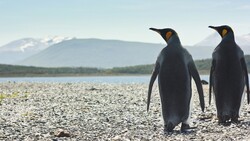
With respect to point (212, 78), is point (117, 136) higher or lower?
lower

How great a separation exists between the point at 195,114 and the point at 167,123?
261cm

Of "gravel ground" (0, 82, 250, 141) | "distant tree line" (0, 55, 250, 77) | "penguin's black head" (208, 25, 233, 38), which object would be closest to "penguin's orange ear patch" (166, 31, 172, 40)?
"gravel ground" (0, 82, 250, 141)

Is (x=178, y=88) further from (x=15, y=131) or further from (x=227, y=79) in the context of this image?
(x=15, y=131)

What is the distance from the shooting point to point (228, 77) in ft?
29.7

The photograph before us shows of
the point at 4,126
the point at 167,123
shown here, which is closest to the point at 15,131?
the point at 4,126

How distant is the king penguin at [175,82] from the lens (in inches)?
329

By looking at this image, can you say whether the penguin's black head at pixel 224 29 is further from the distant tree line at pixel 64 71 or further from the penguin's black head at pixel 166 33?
the distant tree line at pixel 64 71

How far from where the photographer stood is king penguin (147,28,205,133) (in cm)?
836

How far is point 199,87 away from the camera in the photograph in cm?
862

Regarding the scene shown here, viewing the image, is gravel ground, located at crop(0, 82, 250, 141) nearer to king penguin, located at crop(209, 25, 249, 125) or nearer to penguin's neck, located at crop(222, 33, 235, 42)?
king penguin, located at crop(209, 25, 249, 125)

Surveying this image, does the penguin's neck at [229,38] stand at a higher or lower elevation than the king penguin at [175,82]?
higher

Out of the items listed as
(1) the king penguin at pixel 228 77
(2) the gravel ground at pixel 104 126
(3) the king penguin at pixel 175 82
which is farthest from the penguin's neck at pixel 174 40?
(1) the king penguin at pixel 228 77

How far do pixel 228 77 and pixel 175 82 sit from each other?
1247 millimetres

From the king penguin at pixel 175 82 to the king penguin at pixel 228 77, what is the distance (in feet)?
2.56
